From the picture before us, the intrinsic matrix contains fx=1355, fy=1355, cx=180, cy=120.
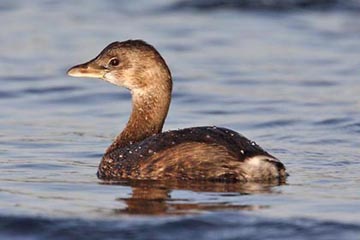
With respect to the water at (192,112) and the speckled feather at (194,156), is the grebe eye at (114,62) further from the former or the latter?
the speckled feather at (194,156)

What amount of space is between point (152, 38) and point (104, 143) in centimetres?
763

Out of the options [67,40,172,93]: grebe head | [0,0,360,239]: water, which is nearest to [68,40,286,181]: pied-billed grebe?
[67,40,172,93]: grebe head

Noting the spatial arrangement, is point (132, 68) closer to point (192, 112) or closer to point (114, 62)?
point (114, 62)

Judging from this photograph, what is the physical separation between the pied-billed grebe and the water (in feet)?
0.50

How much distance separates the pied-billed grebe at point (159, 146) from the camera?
11.5 meters

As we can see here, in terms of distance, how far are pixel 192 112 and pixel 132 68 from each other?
353 centimetres

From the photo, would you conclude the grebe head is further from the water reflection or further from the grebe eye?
the water reflection

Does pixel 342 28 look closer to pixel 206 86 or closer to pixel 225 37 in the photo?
pixel 225 37

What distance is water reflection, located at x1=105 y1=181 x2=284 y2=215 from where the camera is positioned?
1065 cm

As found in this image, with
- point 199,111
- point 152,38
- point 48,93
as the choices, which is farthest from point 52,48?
point 199,111

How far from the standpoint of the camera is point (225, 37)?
866 inches

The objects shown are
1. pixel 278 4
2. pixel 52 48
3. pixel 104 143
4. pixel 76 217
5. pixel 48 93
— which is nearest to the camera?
pixel 76 217

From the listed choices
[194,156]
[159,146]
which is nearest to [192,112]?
[159,146]

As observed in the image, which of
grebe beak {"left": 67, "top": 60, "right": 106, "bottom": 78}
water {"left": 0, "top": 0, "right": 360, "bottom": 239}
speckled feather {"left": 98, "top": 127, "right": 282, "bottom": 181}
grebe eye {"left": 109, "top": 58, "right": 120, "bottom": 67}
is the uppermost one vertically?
grebe eye {"left": 109, "top": 58, "right": 120, "bottom": 67}
